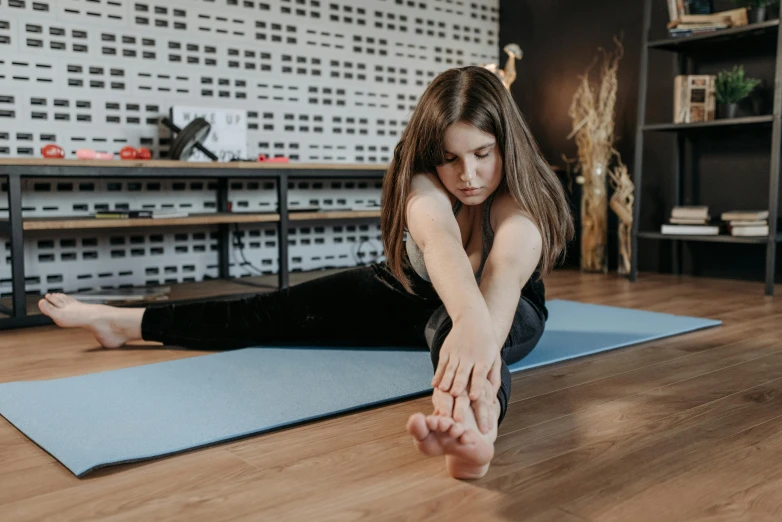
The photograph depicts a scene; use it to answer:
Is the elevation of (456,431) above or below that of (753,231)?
below

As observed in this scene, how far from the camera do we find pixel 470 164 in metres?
1.46

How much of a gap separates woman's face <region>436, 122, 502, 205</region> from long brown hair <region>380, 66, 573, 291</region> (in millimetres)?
13

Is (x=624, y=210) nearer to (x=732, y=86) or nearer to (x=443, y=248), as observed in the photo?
(x=732, y=86)

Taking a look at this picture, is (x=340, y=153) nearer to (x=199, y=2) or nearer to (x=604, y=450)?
(x=199, y=2)

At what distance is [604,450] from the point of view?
4.33 feet

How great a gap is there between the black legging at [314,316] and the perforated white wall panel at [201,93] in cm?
148

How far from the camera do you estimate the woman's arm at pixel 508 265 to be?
134cm

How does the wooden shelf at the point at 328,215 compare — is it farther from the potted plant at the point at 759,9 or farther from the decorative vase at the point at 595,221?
the potted plant at the point at 759,9

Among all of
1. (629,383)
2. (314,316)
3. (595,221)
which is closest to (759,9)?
(595,221)

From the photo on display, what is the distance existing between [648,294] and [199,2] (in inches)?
99.9

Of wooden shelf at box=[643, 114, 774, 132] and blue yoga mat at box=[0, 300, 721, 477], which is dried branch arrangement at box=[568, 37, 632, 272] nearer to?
wooden shelf at box=[643, 114, 774, 132]

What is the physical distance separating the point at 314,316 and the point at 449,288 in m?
0.83

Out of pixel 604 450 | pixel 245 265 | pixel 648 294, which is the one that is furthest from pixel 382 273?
pixel 245 265

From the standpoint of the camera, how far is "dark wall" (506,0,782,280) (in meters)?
3.75
